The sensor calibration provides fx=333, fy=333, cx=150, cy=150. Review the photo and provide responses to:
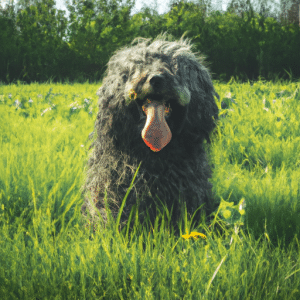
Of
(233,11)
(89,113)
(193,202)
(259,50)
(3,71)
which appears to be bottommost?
(193,202)

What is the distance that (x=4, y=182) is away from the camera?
8.75 ft

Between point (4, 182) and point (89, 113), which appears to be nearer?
point (4, 182)

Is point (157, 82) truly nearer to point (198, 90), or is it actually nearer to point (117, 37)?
point (198, 90)

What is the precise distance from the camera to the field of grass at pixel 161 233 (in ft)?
5.25

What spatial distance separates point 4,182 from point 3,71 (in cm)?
1126

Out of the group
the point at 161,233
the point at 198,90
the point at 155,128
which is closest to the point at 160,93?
the point at 155,128

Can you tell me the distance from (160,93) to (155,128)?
208 millimetres

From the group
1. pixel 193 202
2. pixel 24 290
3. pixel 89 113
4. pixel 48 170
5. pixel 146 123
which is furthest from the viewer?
pixel 89 113

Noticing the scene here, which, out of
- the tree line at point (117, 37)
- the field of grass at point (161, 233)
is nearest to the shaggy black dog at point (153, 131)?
the field of grass at point (161, 233)

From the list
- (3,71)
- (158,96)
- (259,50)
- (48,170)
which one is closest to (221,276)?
(158,96)

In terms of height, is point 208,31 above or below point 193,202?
above

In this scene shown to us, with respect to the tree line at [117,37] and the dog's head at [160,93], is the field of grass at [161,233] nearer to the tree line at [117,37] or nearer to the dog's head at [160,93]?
the dog's head at [160,93]

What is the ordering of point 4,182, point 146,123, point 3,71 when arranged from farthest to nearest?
point 3,71 < point 4,182 < point 146,123

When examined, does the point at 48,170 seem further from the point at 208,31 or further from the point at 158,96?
the point at 208,31
